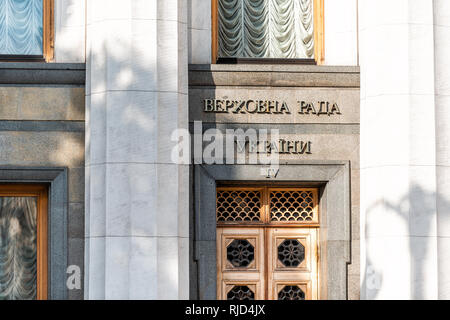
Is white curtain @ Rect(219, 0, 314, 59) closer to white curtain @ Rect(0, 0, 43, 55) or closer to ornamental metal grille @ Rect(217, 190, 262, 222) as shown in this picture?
ornamental metal grille @ Rect(217, 190, 262, 222)

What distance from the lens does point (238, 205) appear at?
14.2 m

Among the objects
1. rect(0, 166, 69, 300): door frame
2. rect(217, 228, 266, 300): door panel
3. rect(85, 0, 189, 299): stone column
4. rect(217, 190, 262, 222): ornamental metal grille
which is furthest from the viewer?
rect(217, 190, 262, 222): ornamental metal grille

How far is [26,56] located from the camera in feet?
46.3

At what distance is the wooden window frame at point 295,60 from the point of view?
14.3 m

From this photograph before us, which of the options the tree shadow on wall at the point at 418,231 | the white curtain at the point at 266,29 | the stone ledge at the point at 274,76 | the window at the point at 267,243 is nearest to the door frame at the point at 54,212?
the window at the point at 267,243

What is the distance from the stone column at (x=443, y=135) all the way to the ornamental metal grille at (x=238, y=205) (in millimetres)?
2735

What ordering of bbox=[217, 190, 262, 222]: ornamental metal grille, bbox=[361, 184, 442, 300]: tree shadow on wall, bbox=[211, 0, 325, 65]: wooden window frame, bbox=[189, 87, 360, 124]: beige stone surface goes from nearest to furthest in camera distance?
bbox=[361, 184, 442, 300]: tree shadow on wall, bbox=[189, 87, 360, 124]: beige stone surface, bbox=[217, 190, 262, 222]: ornamental metal grille, bbox=[211, 0, 325, 65]: wooden window frame

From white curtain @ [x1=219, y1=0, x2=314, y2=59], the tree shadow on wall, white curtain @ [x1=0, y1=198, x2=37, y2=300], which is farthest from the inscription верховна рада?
white curtain @ [x1=0, y1=198, x2=37, y2=300]

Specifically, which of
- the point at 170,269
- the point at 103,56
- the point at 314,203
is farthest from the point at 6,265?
the point at 314,203

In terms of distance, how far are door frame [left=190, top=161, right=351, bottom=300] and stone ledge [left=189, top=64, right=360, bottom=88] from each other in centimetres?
120

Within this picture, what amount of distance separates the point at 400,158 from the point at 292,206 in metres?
1.94

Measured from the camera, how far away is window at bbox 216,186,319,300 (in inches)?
555

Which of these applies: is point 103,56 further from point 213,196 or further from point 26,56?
point 213,196

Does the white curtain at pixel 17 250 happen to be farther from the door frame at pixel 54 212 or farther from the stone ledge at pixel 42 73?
the stone ledge at pixel 42 73
